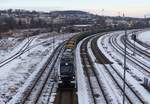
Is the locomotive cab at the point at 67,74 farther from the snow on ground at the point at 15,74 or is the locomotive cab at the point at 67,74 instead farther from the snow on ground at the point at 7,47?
the snow on ground at the point at 7,47

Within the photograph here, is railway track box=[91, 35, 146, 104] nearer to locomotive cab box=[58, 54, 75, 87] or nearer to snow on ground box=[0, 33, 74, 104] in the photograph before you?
locomotive cab box=[58, 54, 75, 87]

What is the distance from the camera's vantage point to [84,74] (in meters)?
45.6

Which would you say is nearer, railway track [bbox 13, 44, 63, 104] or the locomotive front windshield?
railway track [bbox 13, 44, 63, 104]

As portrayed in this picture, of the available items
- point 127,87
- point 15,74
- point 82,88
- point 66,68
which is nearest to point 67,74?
point 66,68

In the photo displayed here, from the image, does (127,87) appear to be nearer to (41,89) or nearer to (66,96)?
(66,96)

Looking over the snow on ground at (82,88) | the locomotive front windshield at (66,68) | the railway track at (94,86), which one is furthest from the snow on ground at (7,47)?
the locomotive front windshield at (66,68)

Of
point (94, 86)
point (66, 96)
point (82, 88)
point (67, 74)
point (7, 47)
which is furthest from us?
point (7, 47)

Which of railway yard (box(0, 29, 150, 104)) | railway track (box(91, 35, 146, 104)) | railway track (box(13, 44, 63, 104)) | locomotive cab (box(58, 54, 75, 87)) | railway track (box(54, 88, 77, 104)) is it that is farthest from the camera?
locomotive cab (box(58, 54, 75, 87))

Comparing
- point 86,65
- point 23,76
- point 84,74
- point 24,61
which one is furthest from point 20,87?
point 24,61

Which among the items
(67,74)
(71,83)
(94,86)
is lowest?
(94,86)

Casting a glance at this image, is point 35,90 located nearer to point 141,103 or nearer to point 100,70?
point 141,103

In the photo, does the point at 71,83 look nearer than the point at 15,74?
Yes

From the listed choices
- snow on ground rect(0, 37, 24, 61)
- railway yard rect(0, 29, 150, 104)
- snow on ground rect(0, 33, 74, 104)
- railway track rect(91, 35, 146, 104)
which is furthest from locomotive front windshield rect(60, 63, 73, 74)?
snow on ground rect(0, 37, 24, 61)

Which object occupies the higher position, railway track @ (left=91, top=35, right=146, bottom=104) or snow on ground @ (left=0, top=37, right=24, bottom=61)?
railway track @ (left=91, top=35, right=146, bottom=104)
